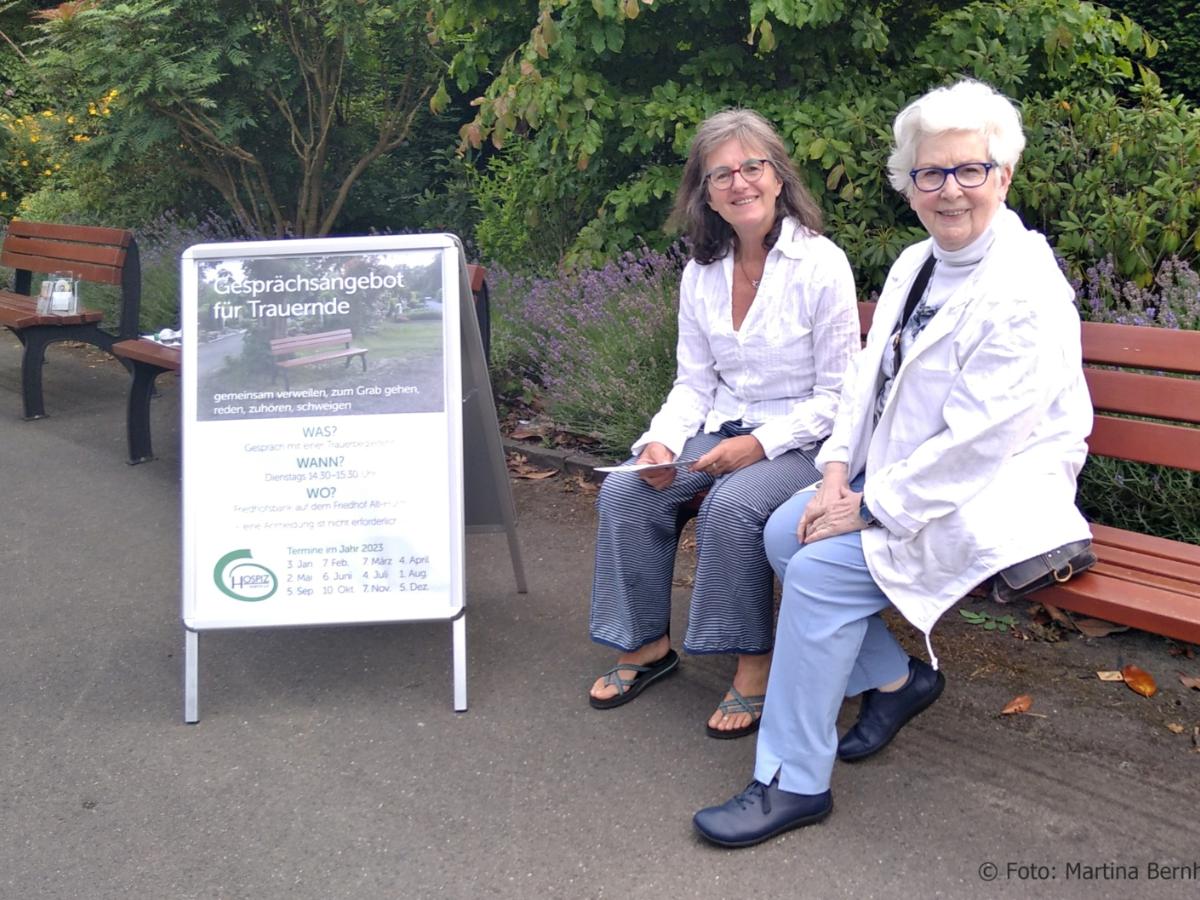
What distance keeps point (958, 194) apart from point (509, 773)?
184cm

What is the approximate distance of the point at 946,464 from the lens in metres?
2.70

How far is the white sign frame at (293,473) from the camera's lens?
11.6ft

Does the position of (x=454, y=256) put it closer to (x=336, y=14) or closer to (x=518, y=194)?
(x=518, y=194)

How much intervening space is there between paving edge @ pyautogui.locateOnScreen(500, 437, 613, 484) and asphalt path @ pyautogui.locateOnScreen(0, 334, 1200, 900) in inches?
45.8

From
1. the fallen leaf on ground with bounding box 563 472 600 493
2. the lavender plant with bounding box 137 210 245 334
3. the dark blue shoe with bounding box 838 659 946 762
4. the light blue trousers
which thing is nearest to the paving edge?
the fallen leaf on ground with bounding box 563 472 600 493

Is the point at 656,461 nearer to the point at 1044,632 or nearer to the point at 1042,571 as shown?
the point at 1042,571

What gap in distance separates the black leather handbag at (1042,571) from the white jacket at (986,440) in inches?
1.3

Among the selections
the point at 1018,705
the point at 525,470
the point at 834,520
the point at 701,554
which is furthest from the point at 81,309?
the point at 1018,705

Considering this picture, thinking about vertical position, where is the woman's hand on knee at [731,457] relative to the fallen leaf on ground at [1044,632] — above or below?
above

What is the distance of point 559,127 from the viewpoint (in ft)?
18.4

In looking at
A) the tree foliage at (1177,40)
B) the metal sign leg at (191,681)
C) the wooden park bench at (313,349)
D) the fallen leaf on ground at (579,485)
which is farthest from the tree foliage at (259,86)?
the metal sign leg at (191,681)

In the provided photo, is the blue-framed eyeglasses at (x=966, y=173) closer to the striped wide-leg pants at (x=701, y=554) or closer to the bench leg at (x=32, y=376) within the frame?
the striped wide-leg pants at (x=701, y=554)

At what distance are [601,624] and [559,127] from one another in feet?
9.61

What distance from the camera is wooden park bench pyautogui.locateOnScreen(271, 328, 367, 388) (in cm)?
356
